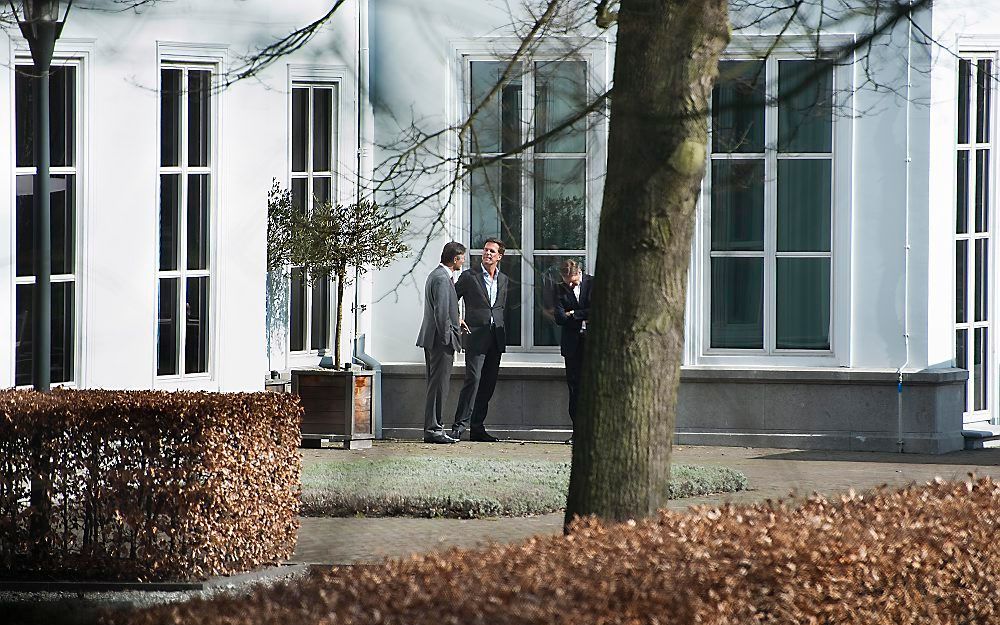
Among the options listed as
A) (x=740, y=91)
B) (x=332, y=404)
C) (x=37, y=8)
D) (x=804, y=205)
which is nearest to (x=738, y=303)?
(x=804, y=205)

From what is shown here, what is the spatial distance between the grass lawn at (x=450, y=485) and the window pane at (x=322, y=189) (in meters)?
3.42

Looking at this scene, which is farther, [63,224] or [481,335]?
[481,335]

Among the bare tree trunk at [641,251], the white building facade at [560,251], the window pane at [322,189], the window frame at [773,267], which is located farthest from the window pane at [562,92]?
the window pane at [322,189]

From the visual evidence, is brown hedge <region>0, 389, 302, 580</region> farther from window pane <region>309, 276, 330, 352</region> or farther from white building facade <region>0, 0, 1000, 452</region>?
window pane <region>309, 276, 330, 352</region>

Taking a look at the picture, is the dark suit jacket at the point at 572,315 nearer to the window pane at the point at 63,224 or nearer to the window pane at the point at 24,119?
the window pane at the point at 63,224

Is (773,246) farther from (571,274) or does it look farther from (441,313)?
(441,313)

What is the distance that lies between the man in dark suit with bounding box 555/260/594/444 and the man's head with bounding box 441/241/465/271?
3.31 ft

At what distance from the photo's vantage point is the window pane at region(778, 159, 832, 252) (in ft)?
46.0

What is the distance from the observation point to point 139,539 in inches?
262

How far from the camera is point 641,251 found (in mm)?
5469

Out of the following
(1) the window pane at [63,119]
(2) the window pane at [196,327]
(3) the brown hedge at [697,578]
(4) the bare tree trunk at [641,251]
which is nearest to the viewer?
(3) the brown hedge at [697,578]

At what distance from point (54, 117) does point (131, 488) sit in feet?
16.6

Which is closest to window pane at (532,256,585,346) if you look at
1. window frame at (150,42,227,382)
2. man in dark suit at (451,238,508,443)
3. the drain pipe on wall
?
man in dark suit at (451,238,508,443)

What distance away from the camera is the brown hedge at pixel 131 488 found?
6.60 m
